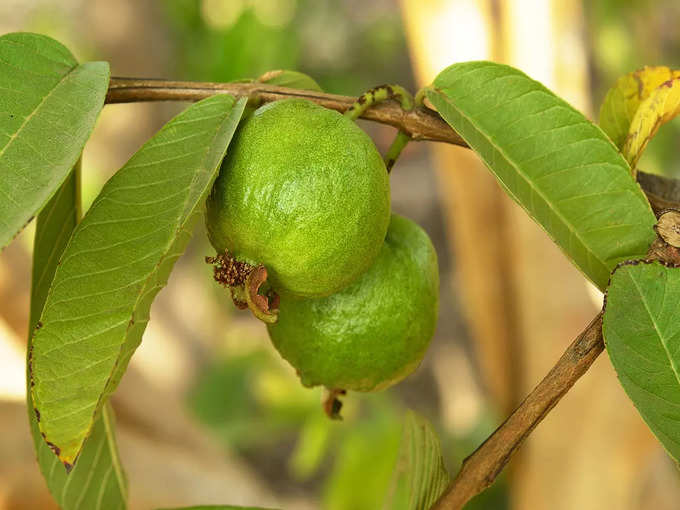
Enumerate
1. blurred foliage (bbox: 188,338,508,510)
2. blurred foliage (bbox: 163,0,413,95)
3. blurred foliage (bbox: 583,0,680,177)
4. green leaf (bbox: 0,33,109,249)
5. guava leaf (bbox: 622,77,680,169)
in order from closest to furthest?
green leaf (bbox: 0,33,109,249) < guava leaf (bbox: 622,77,680,169) < blurred foliage (bbox: 188,338,508,510) < blurred foliage (bbox: 163,0,413,95) < blurred foliage (bbox: 583,0,680,177)

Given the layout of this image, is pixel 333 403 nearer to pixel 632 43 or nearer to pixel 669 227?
pixel 669 227

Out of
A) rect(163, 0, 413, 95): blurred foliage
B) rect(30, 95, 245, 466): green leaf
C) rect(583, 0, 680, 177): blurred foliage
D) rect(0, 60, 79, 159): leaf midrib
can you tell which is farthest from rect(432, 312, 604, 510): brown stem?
rect(583, 0, 680, 177): blurred foliage

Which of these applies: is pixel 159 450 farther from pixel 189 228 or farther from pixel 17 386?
pixel 189 228

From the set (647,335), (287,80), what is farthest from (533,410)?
(287,80)

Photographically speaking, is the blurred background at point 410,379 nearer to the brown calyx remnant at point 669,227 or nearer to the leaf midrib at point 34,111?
the leaf midrib at point 34,111

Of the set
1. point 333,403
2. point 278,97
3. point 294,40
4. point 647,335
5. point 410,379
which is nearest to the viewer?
point 647,335

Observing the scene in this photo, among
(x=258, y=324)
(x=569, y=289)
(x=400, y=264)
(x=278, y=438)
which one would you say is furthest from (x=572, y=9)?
(x=258, y=324)

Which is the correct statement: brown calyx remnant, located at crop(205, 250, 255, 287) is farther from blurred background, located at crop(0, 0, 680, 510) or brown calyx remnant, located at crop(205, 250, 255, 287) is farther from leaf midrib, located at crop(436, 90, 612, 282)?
blurred background, located at crop(0, 0, 680, 510)
